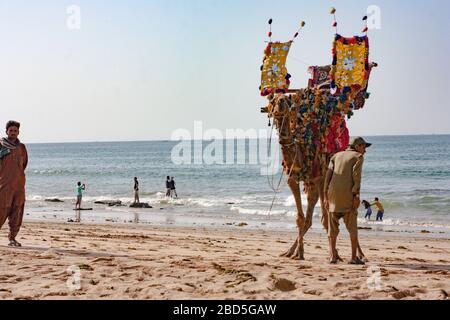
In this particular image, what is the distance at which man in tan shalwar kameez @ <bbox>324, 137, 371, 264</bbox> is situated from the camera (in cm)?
881

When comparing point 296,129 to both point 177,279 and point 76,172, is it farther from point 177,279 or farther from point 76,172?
point 76,172

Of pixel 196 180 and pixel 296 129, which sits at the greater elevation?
pixel 296 129

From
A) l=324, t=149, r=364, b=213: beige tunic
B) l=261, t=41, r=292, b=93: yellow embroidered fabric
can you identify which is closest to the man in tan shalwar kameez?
l=324, t=149, r=364, b=213: beige tunic

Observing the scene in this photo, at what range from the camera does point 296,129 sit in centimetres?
979

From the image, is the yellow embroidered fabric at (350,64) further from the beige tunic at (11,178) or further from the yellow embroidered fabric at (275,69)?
the beige tunic at (11,178)

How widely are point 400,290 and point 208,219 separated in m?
17.5

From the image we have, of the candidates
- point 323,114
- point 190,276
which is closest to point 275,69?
point 323,114

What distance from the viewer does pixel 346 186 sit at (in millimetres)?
8852

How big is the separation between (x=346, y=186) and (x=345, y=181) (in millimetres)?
80

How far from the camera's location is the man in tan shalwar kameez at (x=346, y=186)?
881 cm

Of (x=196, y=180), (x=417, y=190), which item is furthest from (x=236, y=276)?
(x=196, y=180)

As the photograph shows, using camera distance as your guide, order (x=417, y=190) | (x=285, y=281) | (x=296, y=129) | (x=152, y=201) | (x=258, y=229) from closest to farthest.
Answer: (x=285, y=281) < (x=296, y=129) < (x=258, y=229) < (x=152, y=201) < (x=417, y=190)

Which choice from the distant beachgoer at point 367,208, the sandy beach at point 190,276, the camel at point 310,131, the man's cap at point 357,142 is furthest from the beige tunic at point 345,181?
the distant beachgoer at point 367,208
